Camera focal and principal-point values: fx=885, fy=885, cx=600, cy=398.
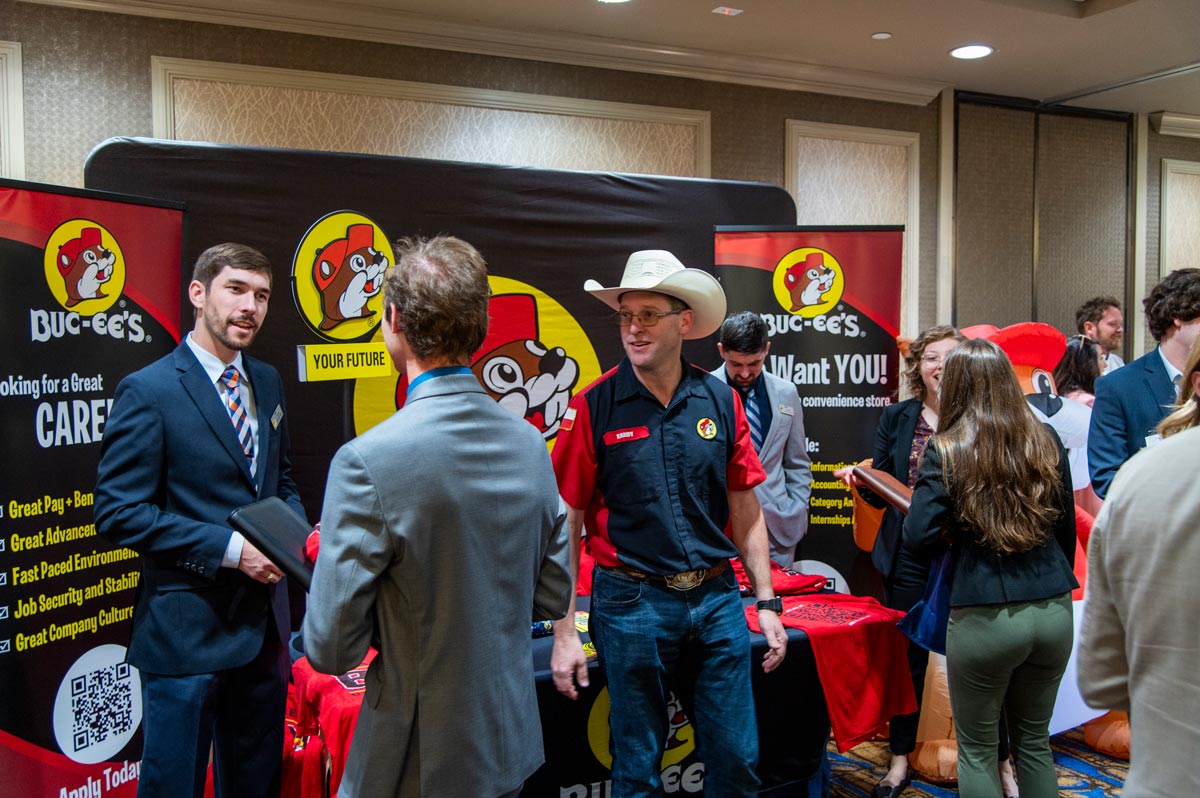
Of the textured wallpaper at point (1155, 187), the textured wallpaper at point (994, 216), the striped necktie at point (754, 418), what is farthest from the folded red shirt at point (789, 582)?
the textured wallpaper at point (1155, 187)

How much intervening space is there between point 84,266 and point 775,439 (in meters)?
2.50

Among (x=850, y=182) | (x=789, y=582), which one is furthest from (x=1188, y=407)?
(x=850, y=182)

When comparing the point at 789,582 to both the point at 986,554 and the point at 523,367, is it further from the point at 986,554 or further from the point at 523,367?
the point at 523,367

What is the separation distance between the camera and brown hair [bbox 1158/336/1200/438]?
54.8 inches

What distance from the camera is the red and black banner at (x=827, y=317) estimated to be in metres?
4.16

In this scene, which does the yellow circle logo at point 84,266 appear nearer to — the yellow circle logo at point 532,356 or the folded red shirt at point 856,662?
the yellow circle logo at point 532,356

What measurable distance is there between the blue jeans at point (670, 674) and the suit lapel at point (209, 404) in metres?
0.92

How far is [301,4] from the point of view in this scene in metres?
4.20

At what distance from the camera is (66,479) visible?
2568mm

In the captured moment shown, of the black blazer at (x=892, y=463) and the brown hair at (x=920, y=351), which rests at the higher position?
the brown hair at (x=920, y=351)

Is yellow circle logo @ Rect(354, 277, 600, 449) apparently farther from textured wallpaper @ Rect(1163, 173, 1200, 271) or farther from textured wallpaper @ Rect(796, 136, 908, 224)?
textured wallpaper @ Rect(1163, 173, 1200, 271)

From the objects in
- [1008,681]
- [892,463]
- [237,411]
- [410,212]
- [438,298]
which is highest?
[410,212]

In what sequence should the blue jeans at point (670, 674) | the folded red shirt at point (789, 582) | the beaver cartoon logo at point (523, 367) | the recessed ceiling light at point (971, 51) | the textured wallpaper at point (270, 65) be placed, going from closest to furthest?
the blue jeans at point (670, 674), the folded red shirt at point (789, 582), the beaver cartoon logo at point (523, 367), the textured wallpaper at point (270, 65), the recessed ceiling light at point (971, 51)

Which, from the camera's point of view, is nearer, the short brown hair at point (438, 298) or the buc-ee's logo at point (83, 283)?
the short brown hair at point (438, 298)
